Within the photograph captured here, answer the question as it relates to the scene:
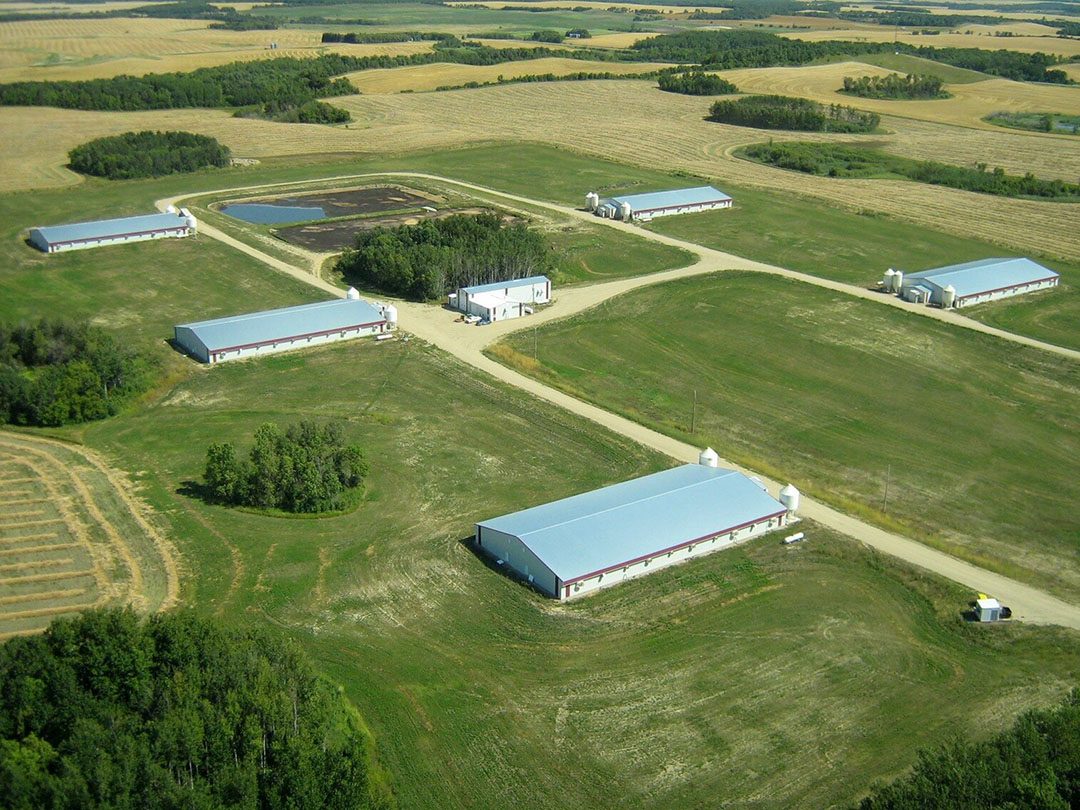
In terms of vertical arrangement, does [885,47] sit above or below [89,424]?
above

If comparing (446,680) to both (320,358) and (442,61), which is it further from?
(442,61)

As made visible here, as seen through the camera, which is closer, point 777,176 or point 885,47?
point 777,176

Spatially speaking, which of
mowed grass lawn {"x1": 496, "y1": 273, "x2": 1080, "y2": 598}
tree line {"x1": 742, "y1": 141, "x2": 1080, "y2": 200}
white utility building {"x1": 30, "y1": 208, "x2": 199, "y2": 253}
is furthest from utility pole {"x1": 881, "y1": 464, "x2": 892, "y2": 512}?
tree line {"x1": 742, "y1": 141, "x2": 1080, "y2": 200}

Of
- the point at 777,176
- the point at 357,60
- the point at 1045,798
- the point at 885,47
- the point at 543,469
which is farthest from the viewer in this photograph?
the point at 885,47

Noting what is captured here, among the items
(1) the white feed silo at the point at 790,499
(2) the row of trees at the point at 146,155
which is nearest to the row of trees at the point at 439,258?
(1) the white feed silo at the point at 790,499

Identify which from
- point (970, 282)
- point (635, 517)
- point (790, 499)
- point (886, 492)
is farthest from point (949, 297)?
point (635, 517)

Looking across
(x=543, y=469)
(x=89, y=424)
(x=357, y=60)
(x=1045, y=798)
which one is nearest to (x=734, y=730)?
(x=1045, y=798)

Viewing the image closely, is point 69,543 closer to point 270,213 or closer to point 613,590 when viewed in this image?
point 613,590

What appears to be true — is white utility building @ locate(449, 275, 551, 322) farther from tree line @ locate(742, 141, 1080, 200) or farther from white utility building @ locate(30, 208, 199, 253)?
tree line @ locate(742, 141, 1080, 200)

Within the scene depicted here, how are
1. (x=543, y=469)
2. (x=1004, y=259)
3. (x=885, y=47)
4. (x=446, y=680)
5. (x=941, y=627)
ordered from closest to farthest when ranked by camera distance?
(x=446, y=680) → (x=941, y=627) → (x=543, y=469) → (x=1004, y=259) → (x=885, y=47)
